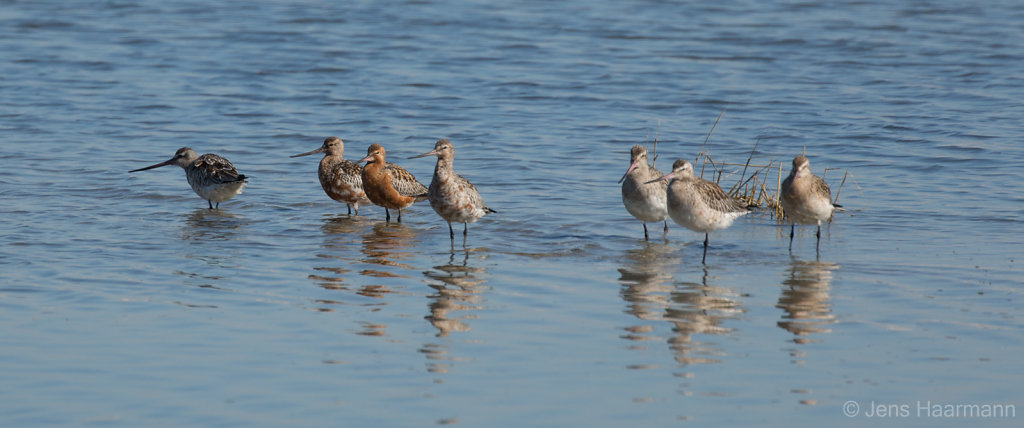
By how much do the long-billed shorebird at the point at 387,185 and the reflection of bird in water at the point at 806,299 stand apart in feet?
13.5

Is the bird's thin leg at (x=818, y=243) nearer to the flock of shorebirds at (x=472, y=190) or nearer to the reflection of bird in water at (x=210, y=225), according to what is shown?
the flock of shorebirds at (x=472, y=190)

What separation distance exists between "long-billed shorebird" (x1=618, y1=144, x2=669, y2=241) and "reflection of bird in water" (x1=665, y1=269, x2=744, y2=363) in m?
1.48

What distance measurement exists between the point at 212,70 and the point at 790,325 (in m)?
15.6

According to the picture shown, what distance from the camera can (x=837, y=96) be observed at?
743 inches

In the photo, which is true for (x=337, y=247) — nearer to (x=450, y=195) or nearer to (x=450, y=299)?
(x=450, y=195)

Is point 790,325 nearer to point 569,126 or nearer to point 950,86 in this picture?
point 569,126

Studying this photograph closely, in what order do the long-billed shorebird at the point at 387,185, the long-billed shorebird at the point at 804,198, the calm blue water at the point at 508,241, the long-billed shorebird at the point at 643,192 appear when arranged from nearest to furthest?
the calm blue water at the point at 508,241, the long-billed shorebird at the point at 804,198, the long-billed shorebird at the point at 643,192, the long-billed shorebird at the point at 387,185

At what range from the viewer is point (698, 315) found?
8.11 m

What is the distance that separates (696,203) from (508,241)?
73.0 inches

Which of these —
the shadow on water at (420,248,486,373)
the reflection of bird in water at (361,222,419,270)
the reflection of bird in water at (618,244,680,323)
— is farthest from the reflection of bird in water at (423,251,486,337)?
the reflection of bird in water at (618,244,680,323)

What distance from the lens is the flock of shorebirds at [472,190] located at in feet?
33.6

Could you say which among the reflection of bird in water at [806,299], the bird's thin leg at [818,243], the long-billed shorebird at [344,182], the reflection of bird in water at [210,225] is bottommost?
the reflection of bird in water at [210,225]

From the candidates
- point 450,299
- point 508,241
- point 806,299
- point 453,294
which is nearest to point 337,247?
point 508,241

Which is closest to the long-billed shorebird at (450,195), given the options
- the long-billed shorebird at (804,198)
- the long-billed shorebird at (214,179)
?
the long-billed shorebird at (214,179)
